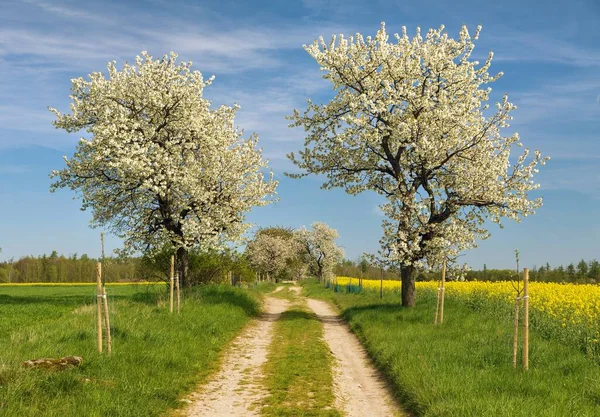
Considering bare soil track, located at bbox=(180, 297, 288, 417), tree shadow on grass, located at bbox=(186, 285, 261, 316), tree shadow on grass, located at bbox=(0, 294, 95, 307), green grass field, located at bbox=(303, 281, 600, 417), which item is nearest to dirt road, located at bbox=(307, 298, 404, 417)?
green grass field, located at bbox=(303, 281, 600, 417)

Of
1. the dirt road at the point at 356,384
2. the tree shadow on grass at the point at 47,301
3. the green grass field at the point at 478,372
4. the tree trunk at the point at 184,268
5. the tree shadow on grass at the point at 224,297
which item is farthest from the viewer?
the tree shadow on grass at the point at 47,301

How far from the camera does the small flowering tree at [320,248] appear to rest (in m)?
87.3

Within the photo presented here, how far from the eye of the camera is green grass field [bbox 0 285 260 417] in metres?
9.46

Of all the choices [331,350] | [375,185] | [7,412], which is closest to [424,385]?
[331,350]

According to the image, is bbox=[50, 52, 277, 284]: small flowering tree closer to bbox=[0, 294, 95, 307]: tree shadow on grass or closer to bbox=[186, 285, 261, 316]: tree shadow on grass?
bbox=[186, 285, 261, 316]: tree shadow on grass

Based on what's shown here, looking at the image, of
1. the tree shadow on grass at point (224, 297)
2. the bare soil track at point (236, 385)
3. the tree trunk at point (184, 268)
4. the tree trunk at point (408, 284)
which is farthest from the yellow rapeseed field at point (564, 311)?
the tree trunk at point (184, 268)

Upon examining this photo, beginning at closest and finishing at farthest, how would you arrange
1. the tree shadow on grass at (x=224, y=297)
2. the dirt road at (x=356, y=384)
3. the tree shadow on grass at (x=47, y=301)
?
the dirt road at (x=356, y=384) → the tree shadow on grass at (x=224, y=297) → the tree shadow on grass at (x=47, y=301)

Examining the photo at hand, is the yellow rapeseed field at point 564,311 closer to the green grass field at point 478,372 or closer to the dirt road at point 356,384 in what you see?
the green grass field at point 478,372

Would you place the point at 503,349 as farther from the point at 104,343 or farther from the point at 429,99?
the point at 429,99

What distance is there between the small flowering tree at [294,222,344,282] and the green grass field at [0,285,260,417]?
64.7m

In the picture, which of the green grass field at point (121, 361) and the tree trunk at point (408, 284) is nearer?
the green grass field at point (121, 361)

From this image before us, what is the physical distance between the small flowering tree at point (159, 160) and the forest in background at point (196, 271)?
121 inches

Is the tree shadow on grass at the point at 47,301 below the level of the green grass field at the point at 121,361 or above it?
below

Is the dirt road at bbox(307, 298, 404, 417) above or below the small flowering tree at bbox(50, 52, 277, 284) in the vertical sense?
below
